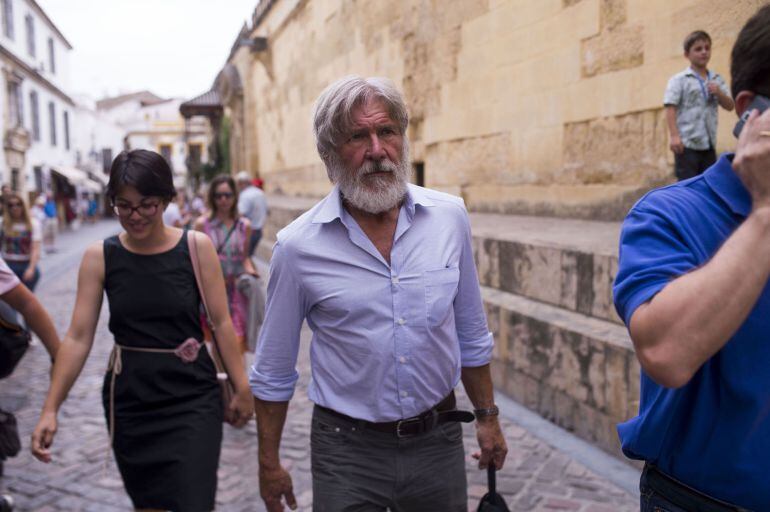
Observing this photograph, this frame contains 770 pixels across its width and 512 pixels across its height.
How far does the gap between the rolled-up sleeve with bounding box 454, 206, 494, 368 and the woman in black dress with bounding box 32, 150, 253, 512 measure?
39.5 inches

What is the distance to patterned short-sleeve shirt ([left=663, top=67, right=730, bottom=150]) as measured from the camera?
15.9ft

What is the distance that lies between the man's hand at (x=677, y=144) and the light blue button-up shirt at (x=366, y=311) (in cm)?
322

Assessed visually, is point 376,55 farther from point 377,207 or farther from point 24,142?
point 24,142

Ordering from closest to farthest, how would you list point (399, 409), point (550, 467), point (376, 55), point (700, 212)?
point (700, 212) → point (399, 409) → point (550, 467) → point (376, 55)

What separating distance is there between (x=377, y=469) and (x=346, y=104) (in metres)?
1.04

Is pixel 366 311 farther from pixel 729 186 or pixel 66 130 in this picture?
pixel 66 130

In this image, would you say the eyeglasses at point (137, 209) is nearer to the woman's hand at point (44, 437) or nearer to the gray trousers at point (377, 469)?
the woman's hand at point (44, 437)

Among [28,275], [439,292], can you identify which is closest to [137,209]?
[439,292]

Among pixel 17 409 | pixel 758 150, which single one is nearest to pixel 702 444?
pixel 758 150

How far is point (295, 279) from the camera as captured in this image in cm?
220

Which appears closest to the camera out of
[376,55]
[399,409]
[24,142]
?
[399,409]

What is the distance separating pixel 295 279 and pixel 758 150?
135 centimetres

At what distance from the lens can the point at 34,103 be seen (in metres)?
35.5

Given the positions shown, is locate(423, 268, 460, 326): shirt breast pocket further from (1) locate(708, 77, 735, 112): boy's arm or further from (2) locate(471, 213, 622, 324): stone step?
(1) locate(708, 77, 735, 112): boy's arm
